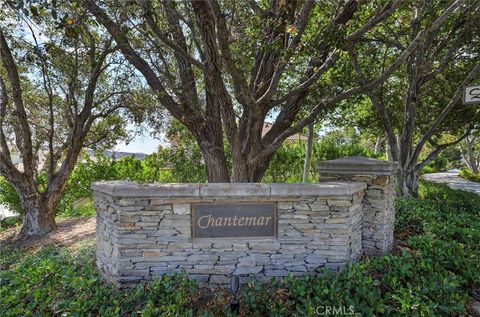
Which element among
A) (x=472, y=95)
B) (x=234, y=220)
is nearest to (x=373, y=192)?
(x=472, y=95)

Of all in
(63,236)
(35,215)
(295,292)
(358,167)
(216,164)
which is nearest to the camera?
(295,292)

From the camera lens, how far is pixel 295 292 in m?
2.98

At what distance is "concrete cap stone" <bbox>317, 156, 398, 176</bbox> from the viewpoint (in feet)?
12.8

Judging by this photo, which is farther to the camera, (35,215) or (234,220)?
(35,215)

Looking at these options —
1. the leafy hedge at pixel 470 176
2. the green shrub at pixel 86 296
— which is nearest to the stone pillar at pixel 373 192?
the green shrub at pixel 86 296

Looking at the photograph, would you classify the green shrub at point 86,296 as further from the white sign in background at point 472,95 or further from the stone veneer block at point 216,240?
the white sign in background at point 472,95

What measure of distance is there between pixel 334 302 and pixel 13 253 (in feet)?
22.4

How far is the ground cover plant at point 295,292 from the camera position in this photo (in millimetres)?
2723

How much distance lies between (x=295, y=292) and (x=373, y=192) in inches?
73.4

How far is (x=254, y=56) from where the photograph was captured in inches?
229

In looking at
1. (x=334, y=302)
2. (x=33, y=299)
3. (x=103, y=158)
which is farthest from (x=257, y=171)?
(x=103, y=158)

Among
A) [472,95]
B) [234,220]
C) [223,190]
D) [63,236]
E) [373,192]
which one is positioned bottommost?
[63,236]

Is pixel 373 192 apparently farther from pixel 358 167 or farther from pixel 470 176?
pixel 470 176

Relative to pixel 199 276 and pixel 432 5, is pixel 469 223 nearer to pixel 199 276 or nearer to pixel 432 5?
pixel 432 5
